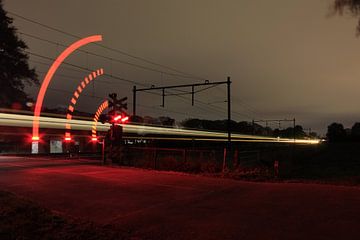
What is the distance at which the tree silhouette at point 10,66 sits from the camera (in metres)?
42.2

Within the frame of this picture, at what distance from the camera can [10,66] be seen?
43.2 metres

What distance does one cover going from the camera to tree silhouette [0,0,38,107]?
42.2m

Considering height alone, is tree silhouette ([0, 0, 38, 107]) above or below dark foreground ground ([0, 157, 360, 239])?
above

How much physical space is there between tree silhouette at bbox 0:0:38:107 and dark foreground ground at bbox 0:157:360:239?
110ft

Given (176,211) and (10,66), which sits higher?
(10,66)

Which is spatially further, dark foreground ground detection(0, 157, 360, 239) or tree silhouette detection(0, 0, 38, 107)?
tree silhouette detection(0, 0, 38, 107)

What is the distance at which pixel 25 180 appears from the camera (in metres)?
13.7

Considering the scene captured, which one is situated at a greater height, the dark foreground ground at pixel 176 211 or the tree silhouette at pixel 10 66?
the tree silhouette at pixel 10 66

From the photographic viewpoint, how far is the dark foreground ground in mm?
6410

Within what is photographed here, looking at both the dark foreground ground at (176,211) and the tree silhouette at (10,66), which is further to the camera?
the tree silhouette at (10,66)

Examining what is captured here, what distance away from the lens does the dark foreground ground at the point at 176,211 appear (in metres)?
6.41

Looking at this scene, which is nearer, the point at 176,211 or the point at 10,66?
the point at 176,211

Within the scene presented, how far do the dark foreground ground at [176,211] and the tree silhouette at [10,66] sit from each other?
3343 centimetres

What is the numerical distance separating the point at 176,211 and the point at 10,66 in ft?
138
